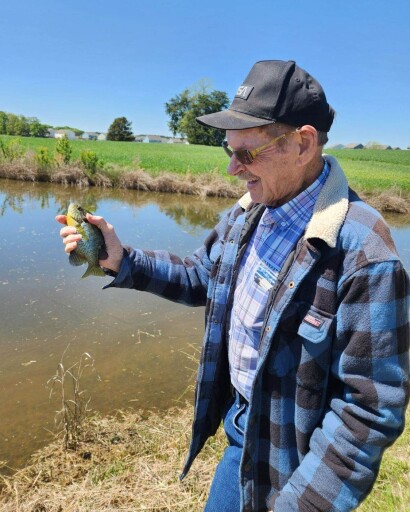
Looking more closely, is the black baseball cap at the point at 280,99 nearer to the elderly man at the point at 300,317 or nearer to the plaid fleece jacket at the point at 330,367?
the elderly man at the point at 300,317

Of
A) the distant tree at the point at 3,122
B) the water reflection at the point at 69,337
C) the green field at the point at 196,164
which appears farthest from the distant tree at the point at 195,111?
the water reflection at the point at 69,337

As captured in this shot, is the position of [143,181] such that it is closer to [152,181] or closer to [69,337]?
[152,181]

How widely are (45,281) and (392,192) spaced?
1837 cm

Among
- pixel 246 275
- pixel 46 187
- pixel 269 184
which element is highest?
pixel 269 184

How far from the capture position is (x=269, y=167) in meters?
1.55

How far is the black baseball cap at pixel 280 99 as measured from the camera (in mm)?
1418

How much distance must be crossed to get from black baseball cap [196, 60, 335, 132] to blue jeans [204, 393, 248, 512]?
3.94 ft

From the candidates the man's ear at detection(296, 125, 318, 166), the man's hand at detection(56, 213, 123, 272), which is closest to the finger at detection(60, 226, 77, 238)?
the man's hand at detection(56, 213, 123, 272)

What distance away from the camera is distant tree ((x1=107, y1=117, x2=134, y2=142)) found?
66375 mm

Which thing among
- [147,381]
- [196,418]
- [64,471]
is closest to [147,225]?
[147,381]

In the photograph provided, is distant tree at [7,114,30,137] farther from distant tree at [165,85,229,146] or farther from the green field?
the green field

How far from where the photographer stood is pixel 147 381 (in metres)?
4.99

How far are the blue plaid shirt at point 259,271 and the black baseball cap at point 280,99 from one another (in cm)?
25

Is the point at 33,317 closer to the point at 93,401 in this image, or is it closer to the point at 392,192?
the point at 93,401
